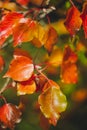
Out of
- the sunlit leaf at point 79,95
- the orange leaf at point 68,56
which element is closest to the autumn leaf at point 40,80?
the orange leaf at point 68,56

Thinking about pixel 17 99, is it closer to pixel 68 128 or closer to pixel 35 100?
pixel 35 100

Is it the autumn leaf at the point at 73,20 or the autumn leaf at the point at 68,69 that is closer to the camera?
the autumn leaf at the point at 73,20

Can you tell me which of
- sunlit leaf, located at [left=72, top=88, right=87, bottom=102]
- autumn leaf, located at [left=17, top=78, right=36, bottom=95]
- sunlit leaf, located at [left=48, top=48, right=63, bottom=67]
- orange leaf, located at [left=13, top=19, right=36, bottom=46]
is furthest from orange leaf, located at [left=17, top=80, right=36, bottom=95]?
sunlit leaf, located at [left=72, top=88, right=87, bottom=102]

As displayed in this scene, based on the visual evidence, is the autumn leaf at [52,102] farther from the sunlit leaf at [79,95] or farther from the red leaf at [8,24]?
the sunlit leaf at [79,95]

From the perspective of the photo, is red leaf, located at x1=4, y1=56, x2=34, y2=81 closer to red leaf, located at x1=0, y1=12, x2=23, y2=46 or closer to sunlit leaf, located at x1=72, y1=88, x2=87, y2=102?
red leaf, located at x1=0, y1=12, x2=23, y2=46

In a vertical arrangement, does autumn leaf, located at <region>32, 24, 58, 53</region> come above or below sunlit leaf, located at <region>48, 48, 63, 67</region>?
above

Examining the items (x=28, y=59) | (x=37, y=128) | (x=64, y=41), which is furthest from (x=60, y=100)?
(x=64, y=41)
